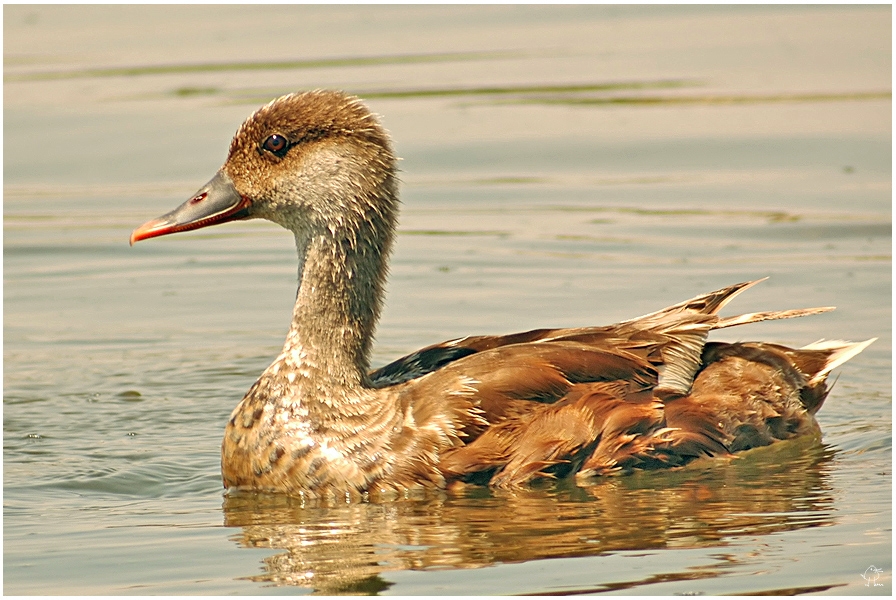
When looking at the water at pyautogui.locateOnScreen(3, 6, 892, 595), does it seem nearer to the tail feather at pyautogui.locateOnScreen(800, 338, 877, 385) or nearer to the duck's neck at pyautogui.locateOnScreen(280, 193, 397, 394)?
the tail feather at pyautogui.locateOnScreen(800, 338, 877, 385)

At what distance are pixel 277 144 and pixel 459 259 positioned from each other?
4789 millimetres

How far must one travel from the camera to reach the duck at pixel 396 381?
7.91m

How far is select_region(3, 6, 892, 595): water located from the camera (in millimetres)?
7031

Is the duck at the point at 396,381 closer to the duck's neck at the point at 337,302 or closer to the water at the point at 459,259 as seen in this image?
the duck's neck at the point at 337,302

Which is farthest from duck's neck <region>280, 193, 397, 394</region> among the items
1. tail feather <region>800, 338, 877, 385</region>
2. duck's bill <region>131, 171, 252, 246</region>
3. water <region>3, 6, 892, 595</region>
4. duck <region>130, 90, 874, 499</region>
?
tail feather <region>800, 338, 877, 385</region>

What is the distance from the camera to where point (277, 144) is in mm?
8250

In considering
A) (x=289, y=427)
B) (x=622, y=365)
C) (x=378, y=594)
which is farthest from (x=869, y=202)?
(x=378, y=594)

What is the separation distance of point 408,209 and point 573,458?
6.83m

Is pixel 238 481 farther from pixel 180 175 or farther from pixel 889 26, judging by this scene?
pixel 889 26

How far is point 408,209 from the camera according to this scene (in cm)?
1451

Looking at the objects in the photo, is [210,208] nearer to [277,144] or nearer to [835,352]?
[277,144]
